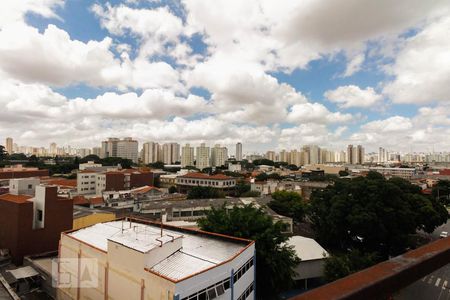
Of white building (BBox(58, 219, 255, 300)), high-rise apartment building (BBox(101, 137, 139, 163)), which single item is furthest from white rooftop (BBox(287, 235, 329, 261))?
high-rise apartment building (BBox(101, 137, 139, 163))

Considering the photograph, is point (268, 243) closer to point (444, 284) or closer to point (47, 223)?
point (444, 284)

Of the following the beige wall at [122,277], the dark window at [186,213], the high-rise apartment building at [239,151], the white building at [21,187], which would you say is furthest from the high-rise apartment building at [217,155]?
the beige wall at [122,277]

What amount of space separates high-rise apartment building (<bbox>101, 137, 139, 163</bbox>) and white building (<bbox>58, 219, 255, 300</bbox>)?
75.1m

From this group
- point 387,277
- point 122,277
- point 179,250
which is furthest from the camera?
point 179,250

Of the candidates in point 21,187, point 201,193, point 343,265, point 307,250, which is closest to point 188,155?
point 201,193

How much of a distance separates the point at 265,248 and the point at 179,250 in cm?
332

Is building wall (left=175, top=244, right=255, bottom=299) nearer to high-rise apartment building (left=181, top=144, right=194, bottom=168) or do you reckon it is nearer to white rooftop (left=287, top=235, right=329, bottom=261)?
white rooftop (left=287, top=235, right=329, bottom=261)

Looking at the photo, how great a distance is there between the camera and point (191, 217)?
21234mm

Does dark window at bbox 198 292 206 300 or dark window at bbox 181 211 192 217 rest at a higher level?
dark window at bbox 198 292 206 300

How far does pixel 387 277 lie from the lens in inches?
39.2

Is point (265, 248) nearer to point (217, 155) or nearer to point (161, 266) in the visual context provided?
point (161, 266)

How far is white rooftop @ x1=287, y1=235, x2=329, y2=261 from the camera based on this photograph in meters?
13.9

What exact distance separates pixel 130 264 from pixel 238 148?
97.7 meters

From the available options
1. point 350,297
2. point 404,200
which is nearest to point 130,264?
point 350,297
